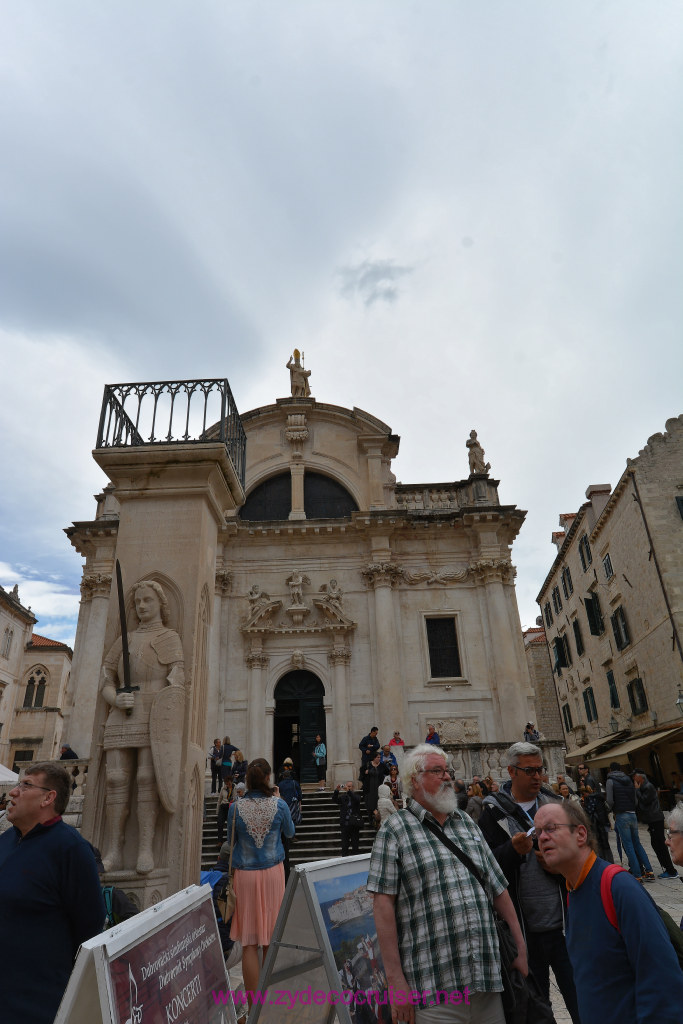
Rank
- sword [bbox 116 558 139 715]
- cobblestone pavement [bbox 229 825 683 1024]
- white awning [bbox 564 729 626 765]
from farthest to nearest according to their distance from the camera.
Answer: white awning [bbox 564 729 626 765] → sword [bbox 116 558 139 715] → cobblestone pavement [bbox 229 825 683 1024]

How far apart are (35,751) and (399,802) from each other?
117 feet

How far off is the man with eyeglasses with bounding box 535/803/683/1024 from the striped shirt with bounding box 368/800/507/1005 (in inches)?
20.8

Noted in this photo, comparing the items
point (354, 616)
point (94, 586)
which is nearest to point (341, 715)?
point (354, 616)

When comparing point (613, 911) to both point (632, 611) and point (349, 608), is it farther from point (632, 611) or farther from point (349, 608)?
point (632, 611)

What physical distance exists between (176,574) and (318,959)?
4.14 metres

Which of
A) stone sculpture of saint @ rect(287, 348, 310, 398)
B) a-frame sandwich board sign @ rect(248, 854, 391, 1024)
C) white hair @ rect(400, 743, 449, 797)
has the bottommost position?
a-frame sandwich board sign @ rect(248, 854, 391, 1024)

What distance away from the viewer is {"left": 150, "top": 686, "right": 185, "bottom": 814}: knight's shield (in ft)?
19.5

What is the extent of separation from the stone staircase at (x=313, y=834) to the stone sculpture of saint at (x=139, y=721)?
600 cm

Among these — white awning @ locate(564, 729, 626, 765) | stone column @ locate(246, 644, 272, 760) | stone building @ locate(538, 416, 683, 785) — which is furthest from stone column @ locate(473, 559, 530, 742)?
white awning @ locate(564, 729, 626, 765)

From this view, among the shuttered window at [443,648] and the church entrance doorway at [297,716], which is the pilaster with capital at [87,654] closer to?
the church entrance doorway at [297,716]

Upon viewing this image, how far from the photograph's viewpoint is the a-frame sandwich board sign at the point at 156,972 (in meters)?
2.58

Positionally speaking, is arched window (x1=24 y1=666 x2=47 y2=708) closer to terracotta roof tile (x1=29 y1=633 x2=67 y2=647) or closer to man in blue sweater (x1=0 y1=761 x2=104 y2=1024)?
terracotta roof tile (x1=29 y1=633 x2=67 y2=647)

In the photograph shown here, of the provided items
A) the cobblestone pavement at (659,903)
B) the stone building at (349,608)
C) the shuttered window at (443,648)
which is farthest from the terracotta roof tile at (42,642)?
the cobblestone pavement at (659,903)

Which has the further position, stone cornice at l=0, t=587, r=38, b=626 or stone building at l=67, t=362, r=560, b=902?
stone cornice at l=0, t=587, r=38, b=626
